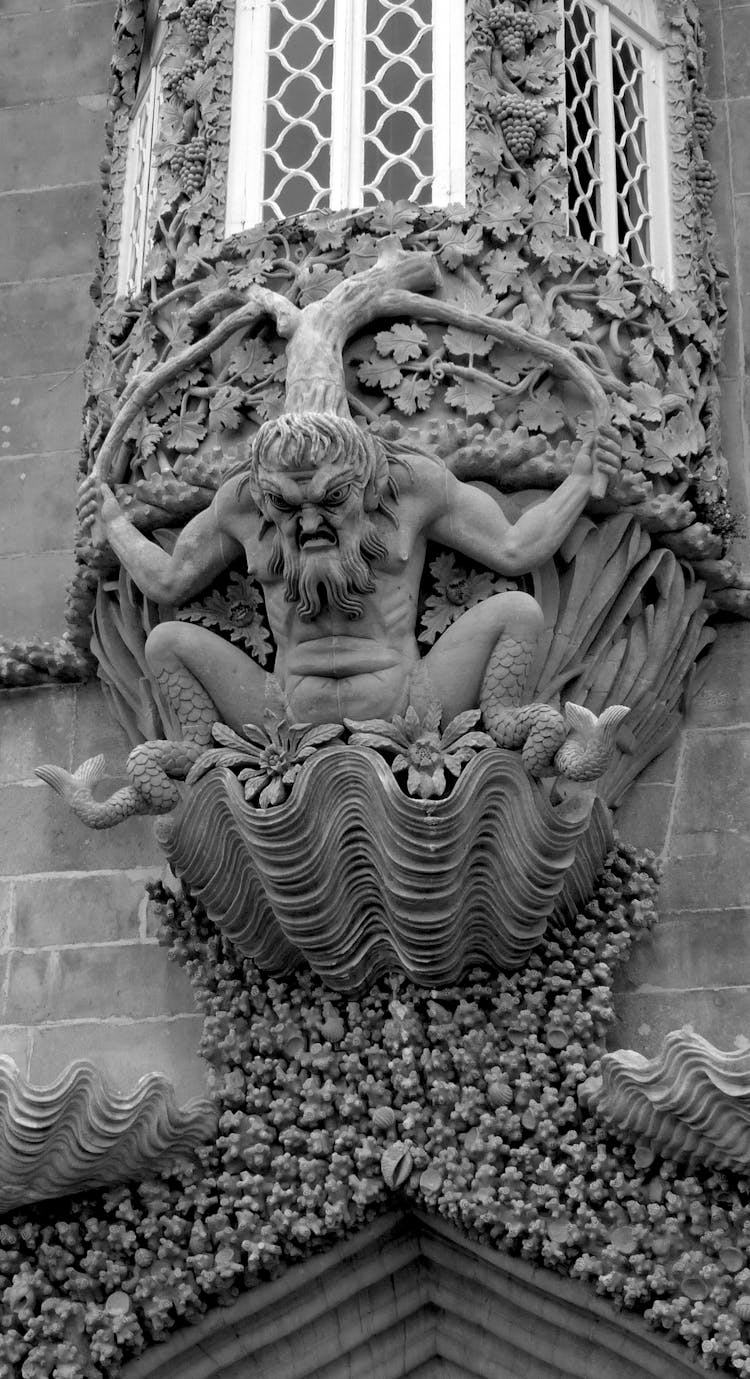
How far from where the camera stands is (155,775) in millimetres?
10930

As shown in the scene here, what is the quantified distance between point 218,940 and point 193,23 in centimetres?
370

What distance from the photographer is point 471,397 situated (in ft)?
36.4

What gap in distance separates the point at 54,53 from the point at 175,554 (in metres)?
3.43

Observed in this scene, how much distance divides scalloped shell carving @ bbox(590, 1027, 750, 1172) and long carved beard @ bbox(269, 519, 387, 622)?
6.09 ft

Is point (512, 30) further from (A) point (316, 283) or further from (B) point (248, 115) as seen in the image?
(A) point (316, 283)

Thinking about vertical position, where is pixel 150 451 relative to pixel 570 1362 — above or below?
above

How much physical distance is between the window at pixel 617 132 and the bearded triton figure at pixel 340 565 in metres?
0.98

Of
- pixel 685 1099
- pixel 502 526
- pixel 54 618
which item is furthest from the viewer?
pixel 54 618

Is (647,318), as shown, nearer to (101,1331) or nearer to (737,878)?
(737,878)

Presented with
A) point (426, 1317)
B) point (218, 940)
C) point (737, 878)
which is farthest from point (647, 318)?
point (426, 1317)

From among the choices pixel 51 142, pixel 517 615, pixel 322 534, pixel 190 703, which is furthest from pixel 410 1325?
pixel 51 142

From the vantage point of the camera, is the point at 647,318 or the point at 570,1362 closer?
the point at 570,1362

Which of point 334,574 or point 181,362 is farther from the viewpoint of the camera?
point 181,362

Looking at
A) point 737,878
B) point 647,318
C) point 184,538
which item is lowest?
point 737,878
